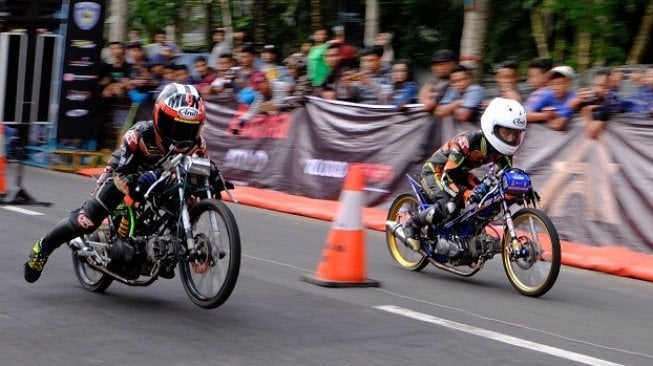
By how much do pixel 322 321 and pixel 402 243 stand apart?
3.09 metres

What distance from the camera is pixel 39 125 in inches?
779

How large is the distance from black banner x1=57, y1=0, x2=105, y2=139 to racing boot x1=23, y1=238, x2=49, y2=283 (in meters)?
11.2

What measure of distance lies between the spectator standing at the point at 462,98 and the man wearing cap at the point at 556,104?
0.72 meters

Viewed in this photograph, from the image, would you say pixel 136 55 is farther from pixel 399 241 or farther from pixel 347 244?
pixel 347 244

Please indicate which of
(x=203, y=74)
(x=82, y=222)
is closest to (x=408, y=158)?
(x=203, y=74)

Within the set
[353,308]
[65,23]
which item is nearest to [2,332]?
[353,308]

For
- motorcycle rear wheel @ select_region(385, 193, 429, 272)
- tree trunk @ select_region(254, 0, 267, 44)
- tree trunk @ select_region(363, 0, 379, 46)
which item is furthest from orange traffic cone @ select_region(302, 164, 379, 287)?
tree trunk @ select_region(254, 0, 267, 44)

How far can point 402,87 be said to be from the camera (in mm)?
14406

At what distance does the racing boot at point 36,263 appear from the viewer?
827 cm

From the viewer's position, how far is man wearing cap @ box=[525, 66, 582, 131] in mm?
12188

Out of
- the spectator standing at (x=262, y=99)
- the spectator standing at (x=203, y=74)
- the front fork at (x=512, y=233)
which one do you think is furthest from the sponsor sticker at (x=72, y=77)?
the front fork at (x=512, y=233)

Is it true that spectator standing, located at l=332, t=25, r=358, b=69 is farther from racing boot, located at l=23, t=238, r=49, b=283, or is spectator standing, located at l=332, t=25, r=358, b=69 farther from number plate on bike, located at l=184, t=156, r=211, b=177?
number plate on bike, located at l=184, t=156, r=211, b=177

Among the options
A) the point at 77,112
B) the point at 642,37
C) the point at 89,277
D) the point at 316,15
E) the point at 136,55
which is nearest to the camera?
the point at 89,277

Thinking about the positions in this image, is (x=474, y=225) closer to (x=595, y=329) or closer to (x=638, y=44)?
(x=595, y=329)
